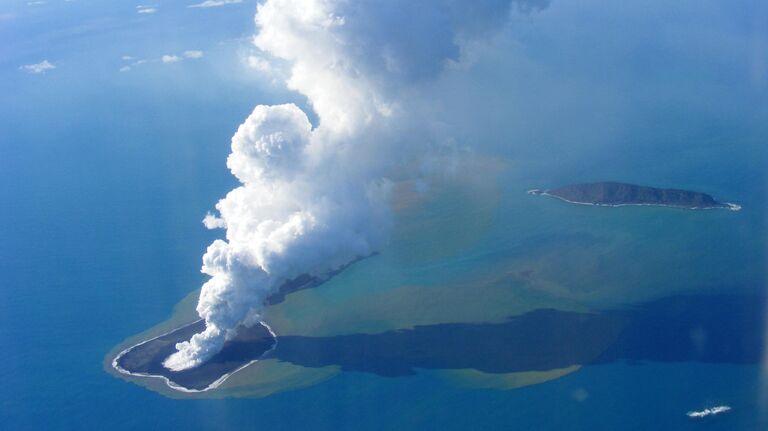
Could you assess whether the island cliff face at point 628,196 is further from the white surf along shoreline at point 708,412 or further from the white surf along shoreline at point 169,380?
the white surf along shoreline at point 169,380

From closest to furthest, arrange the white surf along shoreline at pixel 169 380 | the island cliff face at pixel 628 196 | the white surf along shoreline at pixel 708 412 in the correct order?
the white surf along shoreline at pixel 708 412, the white surf along shoreline at pixel 169 380, the island cliff face at pixel 628 196

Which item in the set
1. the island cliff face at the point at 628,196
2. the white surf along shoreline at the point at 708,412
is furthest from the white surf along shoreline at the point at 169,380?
the island cliff face at the point at 628,196

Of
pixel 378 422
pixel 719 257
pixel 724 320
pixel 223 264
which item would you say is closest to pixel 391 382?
pixel 378 422

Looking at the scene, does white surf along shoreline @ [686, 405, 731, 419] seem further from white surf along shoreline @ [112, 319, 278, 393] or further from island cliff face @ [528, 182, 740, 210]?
island cliff face @ [528, 182, 740, 210]

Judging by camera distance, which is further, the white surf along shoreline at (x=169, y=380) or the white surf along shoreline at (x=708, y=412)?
the white surf along shoreline at (x=169, y=380)

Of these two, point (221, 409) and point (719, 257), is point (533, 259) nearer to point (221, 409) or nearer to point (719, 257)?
point (719, 257)

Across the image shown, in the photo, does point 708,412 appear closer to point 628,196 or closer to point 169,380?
point 628,196

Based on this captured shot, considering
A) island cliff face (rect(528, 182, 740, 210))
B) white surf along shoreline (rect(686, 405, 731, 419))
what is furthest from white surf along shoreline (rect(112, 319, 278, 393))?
island cliff face (rect(528, 182, 740, 210))

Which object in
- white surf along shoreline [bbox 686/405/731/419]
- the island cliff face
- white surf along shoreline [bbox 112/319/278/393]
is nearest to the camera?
white surf along shoreline [bbox 686/405/731/419]
